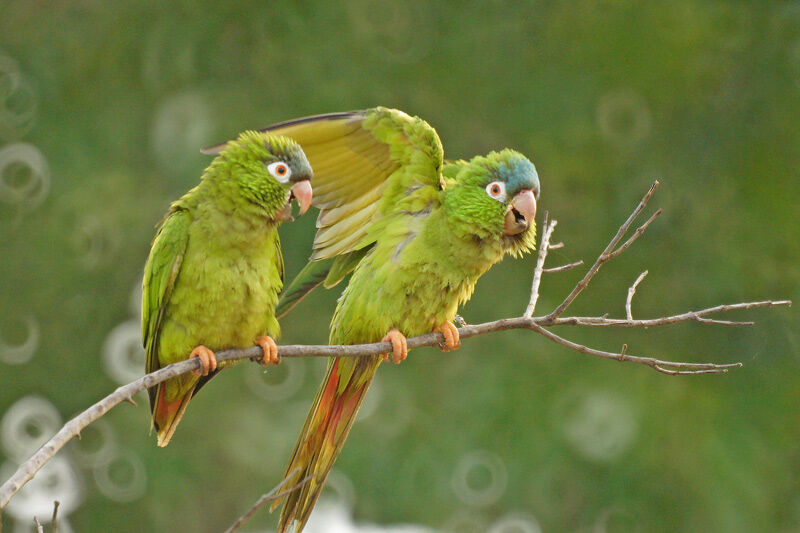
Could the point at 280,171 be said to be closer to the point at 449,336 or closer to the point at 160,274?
the point at 160,274

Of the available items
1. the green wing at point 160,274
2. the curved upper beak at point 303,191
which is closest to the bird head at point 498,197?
the curved upper beak at point 303,191

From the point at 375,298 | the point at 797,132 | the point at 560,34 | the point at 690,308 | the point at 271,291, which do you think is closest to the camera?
the point at 271,291

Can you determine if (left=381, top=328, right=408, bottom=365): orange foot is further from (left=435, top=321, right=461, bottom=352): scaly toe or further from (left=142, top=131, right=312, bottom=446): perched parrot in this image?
(left=142, top=131, right=312, bottom=446): perched parrot

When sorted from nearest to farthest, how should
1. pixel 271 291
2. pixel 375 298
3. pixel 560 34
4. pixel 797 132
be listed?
pixel 271 291 < pixel 375 298 < pixel 797 132 < pixel 560 34

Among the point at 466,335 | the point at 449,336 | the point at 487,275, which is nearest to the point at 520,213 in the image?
the point at 449,336

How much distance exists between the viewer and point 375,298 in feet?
13.1

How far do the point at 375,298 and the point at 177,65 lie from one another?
790cm

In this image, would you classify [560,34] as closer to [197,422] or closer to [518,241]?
[197,422]

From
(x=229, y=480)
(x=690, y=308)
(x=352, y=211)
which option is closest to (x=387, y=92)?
(x=690, y=308)

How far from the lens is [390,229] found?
4.11 m

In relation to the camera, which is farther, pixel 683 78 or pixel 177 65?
pixel 177 65

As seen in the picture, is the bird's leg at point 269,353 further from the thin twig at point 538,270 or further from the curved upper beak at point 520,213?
the curved upper beak at point 520,213

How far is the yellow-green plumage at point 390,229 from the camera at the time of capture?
3957 millimetres

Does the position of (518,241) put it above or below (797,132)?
above
